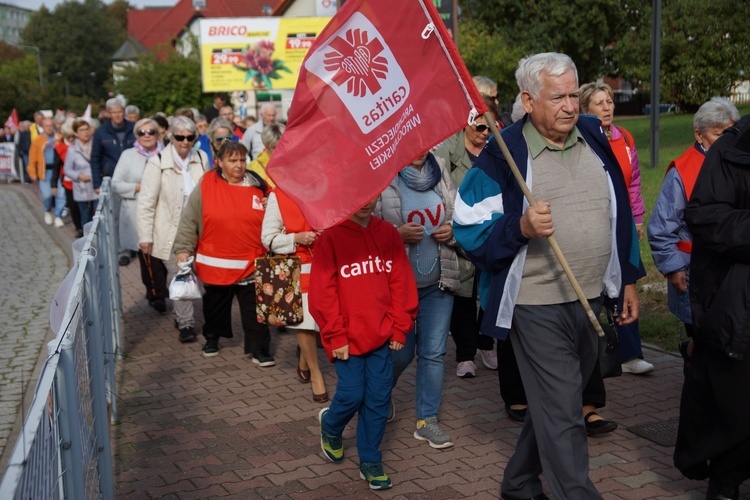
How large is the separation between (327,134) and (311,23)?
32677 mm

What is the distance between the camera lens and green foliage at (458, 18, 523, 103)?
4166cm

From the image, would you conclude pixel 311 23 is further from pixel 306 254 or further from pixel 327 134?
pixel 327 134

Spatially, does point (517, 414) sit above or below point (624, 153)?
below

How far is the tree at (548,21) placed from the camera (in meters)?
49.6

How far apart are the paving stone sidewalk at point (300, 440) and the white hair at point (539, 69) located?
2108 mm

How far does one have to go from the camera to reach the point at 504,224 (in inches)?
178

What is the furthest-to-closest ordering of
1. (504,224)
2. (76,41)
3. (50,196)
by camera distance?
(76,41) → (50,196) → (504,224)

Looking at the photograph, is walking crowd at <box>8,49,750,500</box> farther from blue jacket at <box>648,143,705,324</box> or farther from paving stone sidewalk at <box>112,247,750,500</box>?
paving stone sidewalk at <box>112,247,750,500</box>

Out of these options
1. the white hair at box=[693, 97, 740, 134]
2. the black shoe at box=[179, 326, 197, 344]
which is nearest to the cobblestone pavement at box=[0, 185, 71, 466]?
the black shoe at box=[179, 326, 197, 344]

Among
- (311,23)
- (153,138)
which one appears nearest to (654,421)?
(153,138)

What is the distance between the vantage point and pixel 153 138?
11.3 m

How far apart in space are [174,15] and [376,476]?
110 metres

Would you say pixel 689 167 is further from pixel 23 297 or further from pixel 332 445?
pixel 23 297

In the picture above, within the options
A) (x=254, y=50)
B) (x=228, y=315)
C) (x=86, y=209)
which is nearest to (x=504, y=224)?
(x=228, y=315)
